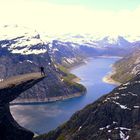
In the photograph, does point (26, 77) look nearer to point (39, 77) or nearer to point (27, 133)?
point (39, 77)

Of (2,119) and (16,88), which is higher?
(16,88)

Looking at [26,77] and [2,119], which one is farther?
[26,77]

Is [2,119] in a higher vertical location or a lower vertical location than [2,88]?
lower

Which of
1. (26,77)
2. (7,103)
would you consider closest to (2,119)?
(7,103)

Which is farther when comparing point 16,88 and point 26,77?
point 26,77

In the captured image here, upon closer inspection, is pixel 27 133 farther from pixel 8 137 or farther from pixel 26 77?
pixel 26 77

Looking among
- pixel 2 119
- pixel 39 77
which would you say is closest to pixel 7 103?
pixel 2 119
